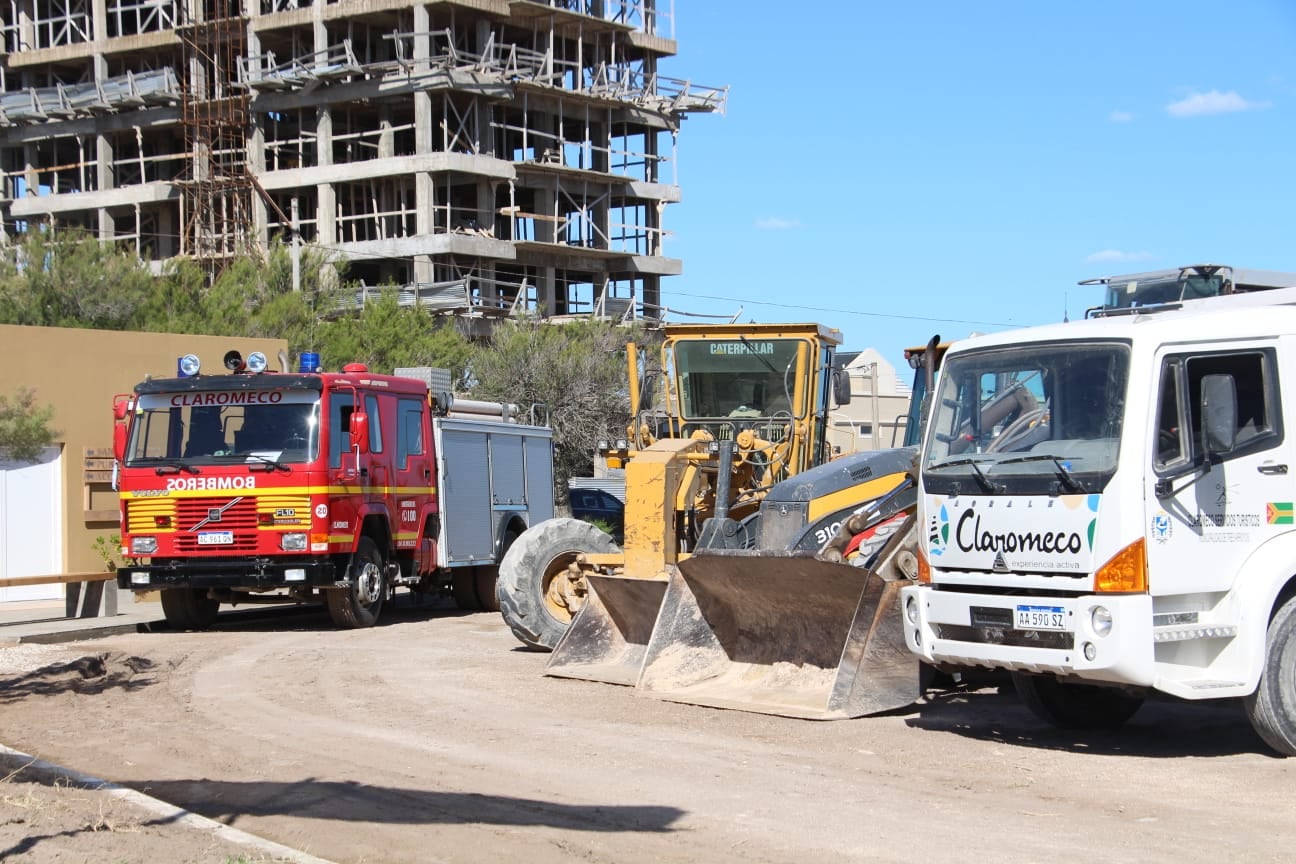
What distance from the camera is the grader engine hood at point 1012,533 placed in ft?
29.1

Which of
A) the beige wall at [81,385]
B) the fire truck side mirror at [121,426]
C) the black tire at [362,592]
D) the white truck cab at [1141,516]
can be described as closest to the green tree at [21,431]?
the fire truck side mirror at [121,426]

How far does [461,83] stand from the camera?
57750 millimetres

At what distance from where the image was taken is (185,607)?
57.9ft

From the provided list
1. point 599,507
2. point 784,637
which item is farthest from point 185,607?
point 599,507

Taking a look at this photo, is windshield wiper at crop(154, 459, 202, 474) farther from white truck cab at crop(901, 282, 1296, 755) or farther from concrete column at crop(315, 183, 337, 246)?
concrete column at crop(315, 183, 337, 246)

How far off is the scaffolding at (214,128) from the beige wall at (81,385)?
3891 centimetres

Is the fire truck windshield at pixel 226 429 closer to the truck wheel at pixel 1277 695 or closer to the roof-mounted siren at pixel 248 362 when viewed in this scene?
the roof-mounted siren at pixel 248 362

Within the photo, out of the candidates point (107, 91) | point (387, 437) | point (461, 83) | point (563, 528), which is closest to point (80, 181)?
point (107, 91)

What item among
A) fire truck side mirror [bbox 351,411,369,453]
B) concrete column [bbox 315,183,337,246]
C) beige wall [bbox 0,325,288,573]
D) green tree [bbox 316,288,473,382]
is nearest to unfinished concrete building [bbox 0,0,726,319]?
concrete column [bbox 315,183,337,246]

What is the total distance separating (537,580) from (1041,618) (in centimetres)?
588

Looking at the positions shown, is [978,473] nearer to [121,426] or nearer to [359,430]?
[359,430]

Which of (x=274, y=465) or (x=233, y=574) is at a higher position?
(x=274, y=465)

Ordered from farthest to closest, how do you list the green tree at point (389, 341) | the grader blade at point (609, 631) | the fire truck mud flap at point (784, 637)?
the green tree at point (389, 341) < the grader blade at point (609, 631) < the fire truck mud flap at point (784, 637)

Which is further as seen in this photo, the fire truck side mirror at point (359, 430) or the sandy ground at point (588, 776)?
the fire truck side mirror at point (359, 430)
